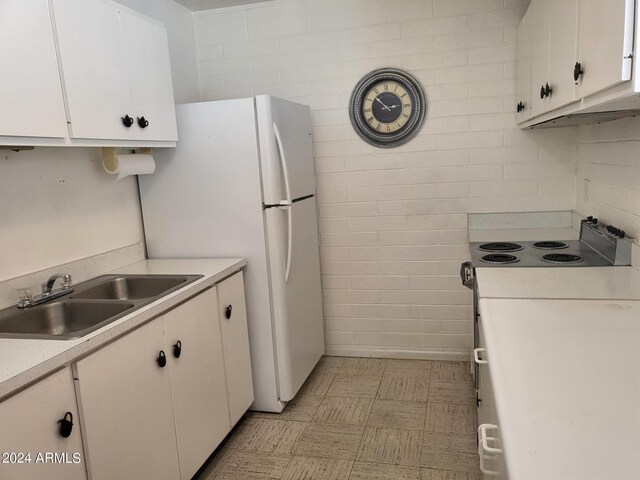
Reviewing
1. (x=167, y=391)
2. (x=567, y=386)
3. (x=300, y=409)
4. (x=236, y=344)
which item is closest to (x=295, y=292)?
(x=236, y=344)

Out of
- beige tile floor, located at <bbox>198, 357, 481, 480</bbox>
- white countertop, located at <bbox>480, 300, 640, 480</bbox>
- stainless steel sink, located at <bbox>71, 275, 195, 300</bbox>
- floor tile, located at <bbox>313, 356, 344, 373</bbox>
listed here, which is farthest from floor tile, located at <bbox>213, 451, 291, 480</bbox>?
white countertop, located at <bbox>480, 300, 640, 480</bbox>

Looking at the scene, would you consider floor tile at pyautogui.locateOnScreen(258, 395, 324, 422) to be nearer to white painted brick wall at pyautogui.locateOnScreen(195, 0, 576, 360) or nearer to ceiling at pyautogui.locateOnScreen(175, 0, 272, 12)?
white painted brick wall at pyautogui.locateOnScreen(195, 0, 576, 360)

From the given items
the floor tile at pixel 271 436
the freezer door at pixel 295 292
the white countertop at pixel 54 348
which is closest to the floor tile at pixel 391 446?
the floor tile at pixel 271 436

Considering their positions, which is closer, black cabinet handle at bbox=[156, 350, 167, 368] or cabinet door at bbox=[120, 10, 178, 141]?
black cabinet handle at bbox=[156, 350, 167, 368]

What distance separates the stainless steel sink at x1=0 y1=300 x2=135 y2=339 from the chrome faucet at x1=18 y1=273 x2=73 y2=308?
4 cm

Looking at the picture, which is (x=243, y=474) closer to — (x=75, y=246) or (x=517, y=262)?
(x=75, y=246)

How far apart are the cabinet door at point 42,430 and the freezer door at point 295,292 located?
4.53 ft

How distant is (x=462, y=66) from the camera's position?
321cm

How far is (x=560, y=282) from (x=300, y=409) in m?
1.68

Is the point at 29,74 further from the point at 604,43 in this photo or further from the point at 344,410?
the point at 344,410

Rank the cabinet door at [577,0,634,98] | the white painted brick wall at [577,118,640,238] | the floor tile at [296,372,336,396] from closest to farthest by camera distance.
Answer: the cabinet door at [577,0,634,98] → the white painted brick wall at [577,118,640,238] → the floor tile at [296,372,336,396]

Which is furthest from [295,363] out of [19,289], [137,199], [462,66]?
[462,66]

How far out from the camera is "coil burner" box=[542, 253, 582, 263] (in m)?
2.31

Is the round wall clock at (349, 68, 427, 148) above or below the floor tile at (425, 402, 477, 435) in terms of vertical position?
above
